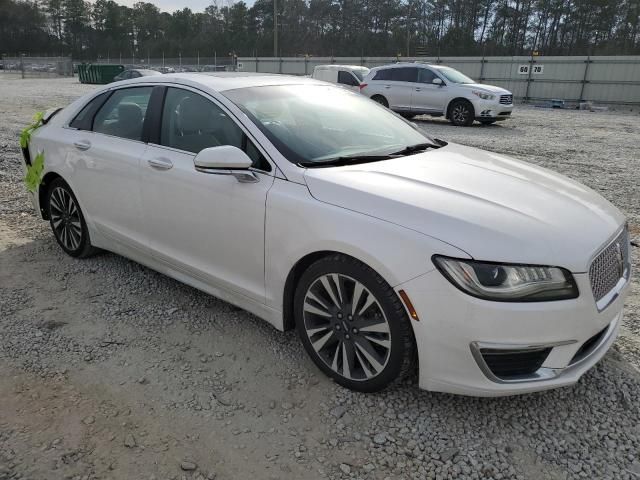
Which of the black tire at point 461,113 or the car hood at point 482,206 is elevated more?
the car hood at point 482,206

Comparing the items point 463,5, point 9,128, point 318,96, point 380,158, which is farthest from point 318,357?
point 463,5

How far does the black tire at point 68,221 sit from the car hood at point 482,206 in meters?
2.46

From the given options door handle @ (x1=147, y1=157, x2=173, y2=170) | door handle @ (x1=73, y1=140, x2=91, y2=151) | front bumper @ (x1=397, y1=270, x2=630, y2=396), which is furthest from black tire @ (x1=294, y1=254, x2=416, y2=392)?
door handle @ (x1=73, y1=140, x2=91, y2=151)

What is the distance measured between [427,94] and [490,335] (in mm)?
14413

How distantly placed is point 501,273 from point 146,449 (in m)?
1.77

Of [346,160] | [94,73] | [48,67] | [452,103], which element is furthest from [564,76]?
[48,67]

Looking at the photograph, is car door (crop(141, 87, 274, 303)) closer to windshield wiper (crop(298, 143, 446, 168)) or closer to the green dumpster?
windshield wiper (crop(298, 143, 446, 168))

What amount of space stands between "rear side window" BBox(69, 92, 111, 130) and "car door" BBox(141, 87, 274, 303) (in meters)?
0.93

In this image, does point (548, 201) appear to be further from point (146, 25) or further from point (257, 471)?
point (146, 25)

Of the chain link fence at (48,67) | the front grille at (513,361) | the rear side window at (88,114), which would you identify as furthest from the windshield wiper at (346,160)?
the chain link fence at (48,67)

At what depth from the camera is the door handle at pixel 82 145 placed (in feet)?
13.3

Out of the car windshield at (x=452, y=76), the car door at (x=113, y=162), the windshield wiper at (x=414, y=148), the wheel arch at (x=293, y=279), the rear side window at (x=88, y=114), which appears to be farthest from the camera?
the car windshield at (x=452, y=76)

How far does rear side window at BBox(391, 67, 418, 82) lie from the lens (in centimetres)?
1589

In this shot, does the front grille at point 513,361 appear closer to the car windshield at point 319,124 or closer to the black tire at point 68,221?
the car windshield at point 319,124
